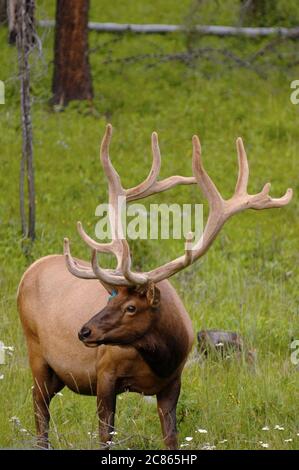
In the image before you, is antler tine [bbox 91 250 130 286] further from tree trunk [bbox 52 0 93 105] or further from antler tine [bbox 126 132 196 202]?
tree trunk [bbox 52 0 93 105]

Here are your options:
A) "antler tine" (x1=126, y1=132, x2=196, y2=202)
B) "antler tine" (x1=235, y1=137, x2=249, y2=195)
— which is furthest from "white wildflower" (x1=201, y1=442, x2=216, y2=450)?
"antler tine" (x1=126, y1=132, x2=196, y2=202)

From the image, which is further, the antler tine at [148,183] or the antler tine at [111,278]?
the antler tine at [148,183]

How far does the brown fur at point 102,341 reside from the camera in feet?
24.3

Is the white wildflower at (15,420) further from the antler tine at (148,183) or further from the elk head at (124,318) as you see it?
the antler tine at (148,183)

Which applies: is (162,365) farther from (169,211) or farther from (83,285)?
(169,211)

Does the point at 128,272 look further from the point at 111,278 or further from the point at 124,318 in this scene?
the point at 124,318

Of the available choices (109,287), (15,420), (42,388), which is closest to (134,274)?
(109,287)

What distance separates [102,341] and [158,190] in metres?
1.33

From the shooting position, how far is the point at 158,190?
8242mm

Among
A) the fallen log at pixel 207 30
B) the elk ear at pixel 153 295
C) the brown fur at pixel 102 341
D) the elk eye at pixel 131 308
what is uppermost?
the fallen log at pixel 207 30

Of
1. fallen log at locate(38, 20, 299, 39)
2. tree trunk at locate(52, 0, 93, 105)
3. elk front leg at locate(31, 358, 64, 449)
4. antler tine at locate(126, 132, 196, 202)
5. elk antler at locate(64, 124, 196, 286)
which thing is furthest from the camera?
fallen log at locate(38, 20, 299, 39)

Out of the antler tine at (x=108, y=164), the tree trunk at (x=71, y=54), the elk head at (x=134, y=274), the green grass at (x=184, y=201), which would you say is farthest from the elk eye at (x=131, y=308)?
the tree trunk at (x=71, y=54)

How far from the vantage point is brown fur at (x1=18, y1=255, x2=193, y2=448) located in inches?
292

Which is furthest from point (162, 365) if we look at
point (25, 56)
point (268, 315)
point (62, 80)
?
point (62, 80)
